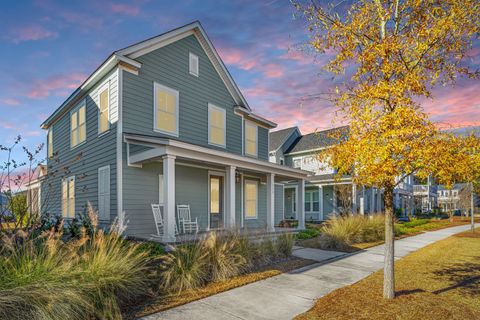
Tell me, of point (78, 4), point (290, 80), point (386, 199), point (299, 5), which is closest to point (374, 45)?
point (299, 5)

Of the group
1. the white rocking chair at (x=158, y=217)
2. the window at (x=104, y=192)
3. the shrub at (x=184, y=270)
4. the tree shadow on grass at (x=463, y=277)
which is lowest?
the tree shadow on grass at (x=463, y=277)

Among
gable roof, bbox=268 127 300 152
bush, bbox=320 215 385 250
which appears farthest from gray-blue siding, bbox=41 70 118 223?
gable roof, bbox=268 127 300 152

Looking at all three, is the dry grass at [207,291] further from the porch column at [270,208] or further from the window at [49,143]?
the window at [49,143]

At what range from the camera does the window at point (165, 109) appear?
11.3m

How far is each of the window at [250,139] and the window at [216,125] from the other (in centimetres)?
190

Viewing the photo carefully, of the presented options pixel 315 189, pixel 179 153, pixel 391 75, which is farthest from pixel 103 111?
pixel 315 189

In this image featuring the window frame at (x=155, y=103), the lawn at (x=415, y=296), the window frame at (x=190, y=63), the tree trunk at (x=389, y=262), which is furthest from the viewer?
the window frame at (x=190, y=63)


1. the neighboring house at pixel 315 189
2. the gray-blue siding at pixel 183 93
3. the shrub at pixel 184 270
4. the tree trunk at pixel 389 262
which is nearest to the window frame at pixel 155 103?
the gray-blue siding at pixel 183 93

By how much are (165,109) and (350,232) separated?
28.0 ft

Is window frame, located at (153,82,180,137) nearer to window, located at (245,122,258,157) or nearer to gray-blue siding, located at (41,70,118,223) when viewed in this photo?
gray-blue siding, located at (41,70,118,223)

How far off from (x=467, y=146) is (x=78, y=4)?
10.6 meters

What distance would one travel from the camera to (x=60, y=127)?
15297mm

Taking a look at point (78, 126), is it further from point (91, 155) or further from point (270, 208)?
point (270, 208)

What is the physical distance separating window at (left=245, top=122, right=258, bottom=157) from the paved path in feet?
24.9
